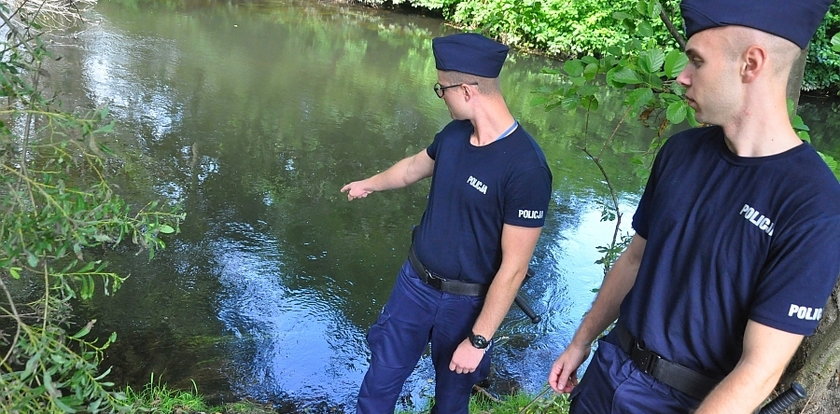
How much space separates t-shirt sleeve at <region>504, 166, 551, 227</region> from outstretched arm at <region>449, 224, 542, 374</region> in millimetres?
36

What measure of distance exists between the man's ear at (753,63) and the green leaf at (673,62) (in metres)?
0.98

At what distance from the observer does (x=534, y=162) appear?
2502 mm

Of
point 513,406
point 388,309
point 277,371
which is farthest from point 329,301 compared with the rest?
point 388,309

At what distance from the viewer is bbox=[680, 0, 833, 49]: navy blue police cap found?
4.75 ft

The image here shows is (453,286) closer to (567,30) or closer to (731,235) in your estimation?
(731,235)

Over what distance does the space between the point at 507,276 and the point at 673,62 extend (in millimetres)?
1031

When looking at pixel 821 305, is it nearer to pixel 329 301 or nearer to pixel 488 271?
pixel 488 271

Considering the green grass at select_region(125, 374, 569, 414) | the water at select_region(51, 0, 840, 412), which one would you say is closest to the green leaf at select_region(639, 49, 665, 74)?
the green grass at select_region(125, 374, 569, 414)

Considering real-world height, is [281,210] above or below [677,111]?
below

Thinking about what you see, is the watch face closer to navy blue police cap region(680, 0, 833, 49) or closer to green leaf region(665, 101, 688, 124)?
green leaf region(665, 101, 688, 124)

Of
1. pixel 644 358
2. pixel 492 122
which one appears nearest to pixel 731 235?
pixel 644 358

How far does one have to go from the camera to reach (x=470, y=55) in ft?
8.36

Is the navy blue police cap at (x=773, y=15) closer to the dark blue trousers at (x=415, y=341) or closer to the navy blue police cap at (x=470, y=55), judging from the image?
the navy blue police cap at (x=470, y=55)

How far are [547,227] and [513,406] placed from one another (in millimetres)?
3229
